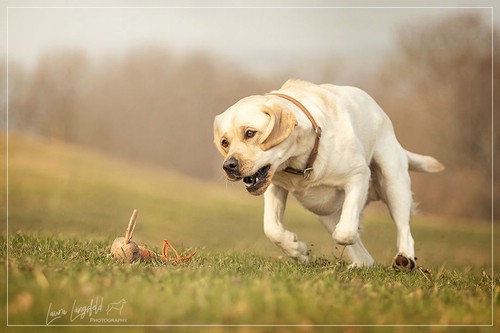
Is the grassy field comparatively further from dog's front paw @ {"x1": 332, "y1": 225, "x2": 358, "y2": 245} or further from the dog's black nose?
the dog's black nose

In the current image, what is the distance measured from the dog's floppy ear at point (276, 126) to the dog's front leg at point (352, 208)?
0.99 meters

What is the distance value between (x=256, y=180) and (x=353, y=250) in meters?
1.97

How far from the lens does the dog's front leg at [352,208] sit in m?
5.63

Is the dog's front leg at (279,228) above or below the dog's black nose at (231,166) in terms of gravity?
below

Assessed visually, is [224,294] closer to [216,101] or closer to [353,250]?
[353,250]

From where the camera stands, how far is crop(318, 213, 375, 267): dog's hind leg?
21.6 feet

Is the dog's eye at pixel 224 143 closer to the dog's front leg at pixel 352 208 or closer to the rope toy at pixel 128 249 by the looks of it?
the rope toy at pixel 128 249

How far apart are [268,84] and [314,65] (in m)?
5.94

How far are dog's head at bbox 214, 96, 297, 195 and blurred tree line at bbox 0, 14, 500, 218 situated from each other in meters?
13.4

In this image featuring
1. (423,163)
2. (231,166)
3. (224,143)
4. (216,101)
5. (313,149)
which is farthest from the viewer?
(216,101)

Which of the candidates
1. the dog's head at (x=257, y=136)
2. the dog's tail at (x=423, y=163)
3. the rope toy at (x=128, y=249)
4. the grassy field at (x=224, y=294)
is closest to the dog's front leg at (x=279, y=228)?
the grassy field at (x=224, y=294)

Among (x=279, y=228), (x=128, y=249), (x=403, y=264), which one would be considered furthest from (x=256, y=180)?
(x=403, y=264)

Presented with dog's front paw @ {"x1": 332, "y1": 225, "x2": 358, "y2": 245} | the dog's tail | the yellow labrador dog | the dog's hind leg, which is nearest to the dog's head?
the yellow labrador dog

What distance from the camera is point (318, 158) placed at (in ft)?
18.3
